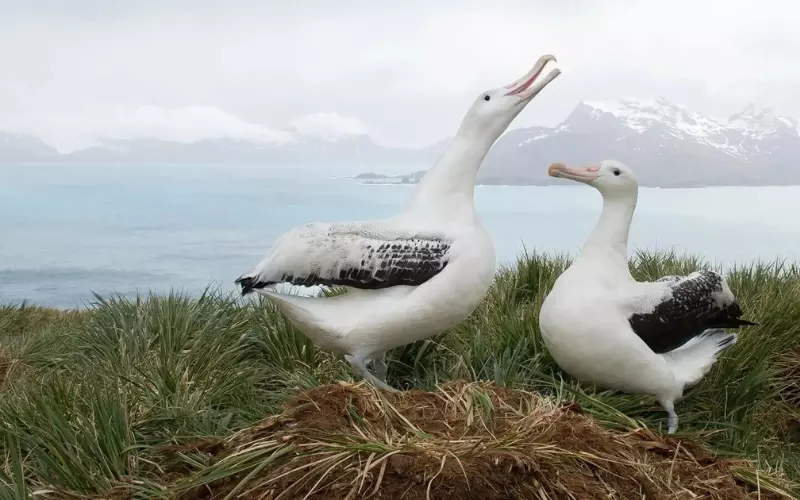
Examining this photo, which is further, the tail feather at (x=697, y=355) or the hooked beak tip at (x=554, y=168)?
the tail feather at (x=697, y=355)

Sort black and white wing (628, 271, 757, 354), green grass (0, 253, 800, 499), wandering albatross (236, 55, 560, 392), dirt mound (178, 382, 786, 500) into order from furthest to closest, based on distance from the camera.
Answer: black and white wing (628, 271, 757, 354)
wandering albatross (236, 55, 560, 392)
green grass (0, 253, 800, 499)
dirt mound (178, 382, 786, 500)

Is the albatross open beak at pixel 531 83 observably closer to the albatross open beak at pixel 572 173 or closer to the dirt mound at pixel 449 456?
the albatross open beak at pixel 572 173

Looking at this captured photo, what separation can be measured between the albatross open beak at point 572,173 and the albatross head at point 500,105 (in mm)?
314

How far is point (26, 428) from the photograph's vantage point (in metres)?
3.29

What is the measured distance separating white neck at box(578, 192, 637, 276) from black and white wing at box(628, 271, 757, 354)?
21 centimetres

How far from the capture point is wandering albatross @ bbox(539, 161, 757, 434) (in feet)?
11.5

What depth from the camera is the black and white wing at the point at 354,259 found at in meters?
3.39

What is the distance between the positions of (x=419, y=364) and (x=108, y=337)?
2.01m

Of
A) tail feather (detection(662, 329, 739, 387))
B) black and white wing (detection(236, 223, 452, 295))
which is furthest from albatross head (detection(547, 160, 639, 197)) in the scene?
tail feather (detection(662, 329, 739, 387))

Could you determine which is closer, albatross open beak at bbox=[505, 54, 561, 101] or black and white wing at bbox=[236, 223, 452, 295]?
black and white wing at bbox=[236, 223, 452, 295]

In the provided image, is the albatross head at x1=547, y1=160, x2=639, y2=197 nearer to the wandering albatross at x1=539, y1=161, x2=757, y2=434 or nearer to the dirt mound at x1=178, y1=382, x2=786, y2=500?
the wandering albatross at x1=539, y1=161, x2=757, y2=434

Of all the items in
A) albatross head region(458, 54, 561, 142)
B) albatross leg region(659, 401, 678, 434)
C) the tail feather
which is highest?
albatross head region(458, 54, 561, 142)

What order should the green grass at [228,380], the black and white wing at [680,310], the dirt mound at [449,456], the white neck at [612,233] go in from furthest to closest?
the white neck at [612,233]
the black and white wing at [680,310]
the green grass at [228,380]
the dirt mound at [449,456]

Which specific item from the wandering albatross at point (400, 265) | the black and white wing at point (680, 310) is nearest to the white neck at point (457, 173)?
the wandering albatross at point (400, 265)
